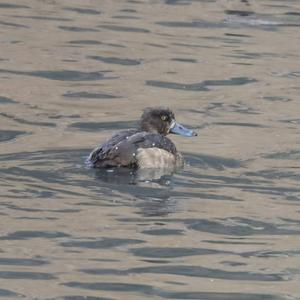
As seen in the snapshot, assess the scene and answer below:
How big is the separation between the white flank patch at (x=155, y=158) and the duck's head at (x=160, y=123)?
3.19 ft

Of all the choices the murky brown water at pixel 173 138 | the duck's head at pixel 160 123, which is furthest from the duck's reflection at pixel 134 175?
the duck's head at pixel 160 123

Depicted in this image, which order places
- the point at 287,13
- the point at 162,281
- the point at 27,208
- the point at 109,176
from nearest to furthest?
the point at 162,281
the point at 27,208
the point at 109,176
the point at 287,13

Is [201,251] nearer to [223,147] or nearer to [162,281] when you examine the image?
[162,281]

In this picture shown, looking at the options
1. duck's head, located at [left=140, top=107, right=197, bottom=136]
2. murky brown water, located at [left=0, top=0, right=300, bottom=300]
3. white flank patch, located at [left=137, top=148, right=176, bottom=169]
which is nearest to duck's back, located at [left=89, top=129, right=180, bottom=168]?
white flank patch, located at [left=137, top=148, right=176, bottom=169]

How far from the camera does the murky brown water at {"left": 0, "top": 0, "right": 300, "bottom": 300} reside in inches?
361

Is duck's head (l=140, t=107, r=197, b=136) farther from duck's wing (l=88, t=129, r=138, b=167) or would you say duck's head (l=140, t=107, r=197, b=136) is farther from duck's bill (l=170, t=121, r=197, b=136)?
duck's wing (l=88, t=129, r=138, b=167)

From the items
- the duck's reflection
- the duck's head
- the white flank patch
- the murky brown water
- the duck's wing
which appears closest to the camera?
the murky brown water

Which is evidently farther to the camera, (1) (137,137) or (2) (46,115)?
(2) (46,115)

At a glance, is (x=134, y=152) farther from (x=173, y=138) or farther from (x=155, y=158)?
(x=173, y=138)

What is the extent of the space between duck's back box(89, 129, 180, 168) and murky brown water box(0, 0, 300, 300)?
20cm

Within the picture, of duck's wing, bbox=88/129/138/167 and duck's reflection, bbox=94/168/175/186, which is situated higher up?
duck's wing, bbox=88/129/138/167

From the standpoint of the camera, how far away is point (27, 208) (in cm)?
1069

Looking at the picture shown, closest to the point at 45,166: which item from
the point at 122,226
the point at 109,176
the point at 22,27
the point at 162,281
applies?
the point at 109,176

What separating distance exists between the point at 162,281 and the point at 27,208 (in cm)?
204
